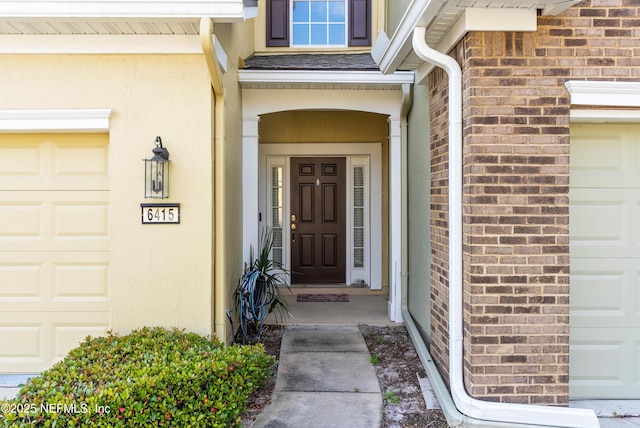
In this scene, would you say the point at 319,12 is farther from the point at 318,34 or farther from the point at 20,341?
the point at 20,341

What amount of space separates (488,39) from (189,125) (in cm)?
243

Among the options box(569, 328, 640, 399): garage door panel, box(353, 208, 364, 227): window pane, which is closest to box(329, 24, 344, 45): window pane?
box(353, 208, 364, 227): window pane

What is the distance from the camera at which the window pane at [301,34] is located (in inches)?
274

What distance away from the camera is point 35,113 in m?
3.86

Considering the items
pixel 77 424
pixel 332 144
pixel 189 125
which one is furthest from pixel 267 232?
pixel 77 424

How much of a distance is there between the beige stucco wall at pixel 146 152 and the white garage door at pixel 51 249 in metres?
0.33

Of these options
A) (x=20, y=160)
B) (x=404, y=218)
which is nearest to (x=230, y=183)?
(x=20, y=160)

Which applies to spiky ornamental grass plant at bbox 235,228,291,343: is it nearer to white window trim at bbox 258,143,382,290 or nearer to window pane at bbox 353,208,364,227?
white window trim at bbox 258,143,382,290

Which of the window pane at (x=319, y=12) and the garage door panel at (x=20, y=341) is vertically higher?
the window pane at (x=319, y=12)

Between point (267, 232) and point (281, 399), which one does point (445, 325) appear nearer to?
point (281, 399)

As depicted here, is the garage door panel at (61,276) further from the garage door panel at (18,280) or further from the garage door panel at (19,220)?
the garage door panel at (19,220)

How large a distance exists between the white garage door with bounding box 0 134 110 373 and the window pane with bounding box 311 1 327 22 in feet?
13.6

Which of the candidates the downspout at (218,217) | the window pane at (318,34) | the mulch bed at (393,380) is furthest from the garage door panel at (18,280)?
the window pane at (318,34)

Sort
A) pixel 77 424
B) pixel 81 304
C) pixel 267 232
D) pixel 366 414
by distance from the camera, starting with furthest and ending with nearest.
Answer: pixel 267 232, pixel 81 304, pixel 366 414, pixel 77 424
